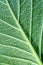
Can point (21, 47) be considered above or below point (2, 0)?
below

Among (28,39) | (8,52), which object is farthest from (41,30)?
(8,52)

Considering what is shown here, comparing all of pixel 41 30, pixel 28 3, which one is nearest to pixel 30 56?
pixel 41 30

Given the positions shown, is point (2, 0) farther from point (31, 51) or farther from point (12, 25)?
point (31, 51)

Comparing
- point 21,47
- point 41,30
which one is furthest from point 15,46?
point 41,30

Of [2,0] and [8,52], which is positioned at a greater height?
[2,0]

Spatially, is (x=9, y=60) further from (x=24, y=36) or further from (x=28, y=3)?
(x=28, y=3)
